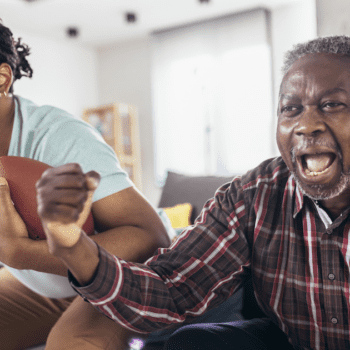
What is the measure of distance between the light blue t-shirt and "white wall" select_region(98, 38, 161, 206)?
4.38 meters

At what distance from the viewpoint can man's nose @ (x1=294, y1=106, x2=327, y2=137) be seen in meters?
0.81

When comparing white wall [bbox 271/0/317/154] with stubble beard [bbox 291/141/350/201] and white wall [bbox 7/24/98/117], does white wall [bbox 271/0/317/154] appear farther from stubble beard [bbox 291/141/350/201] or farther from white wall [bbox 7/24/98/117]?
stubble beard [bbox 291/141/350/201]

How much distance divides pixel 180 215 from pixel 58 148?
148 centimetres

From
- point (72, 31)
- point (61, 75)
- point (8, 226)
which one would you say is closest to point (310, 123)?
point (8, 226)

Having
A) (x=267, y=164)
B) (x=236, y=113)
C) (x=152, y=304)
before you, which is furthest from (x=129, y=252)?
(x=236, y=113)

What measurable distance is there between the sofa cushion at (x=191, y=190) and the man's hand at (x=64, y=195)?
72.4 inches

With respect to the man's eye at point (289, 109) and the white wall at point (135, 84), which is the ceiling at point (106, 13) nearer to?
the white wall at point (135, 84)

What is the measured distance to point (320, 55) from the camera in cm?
86

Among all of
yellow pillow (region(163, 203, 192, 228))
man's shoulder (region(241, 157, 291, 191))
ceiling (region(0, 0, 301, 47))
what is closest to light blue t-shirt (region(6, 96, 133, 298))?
man's shoulder (region(241, 157, 291, 191))

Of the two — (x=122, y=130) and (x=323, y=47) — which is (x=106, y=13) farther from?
(x=323, y=47)

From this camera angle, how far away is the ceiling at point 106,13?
4.31m

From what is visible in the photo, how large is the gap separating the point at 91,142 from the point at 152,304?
Result: 0.38m

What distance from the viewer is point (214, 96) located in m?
4.95

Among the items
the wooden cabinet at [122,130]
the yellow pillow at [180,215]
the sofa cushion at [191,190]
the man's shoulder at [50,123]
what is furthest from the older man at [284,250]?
the wooden cabinet at [122,130]
